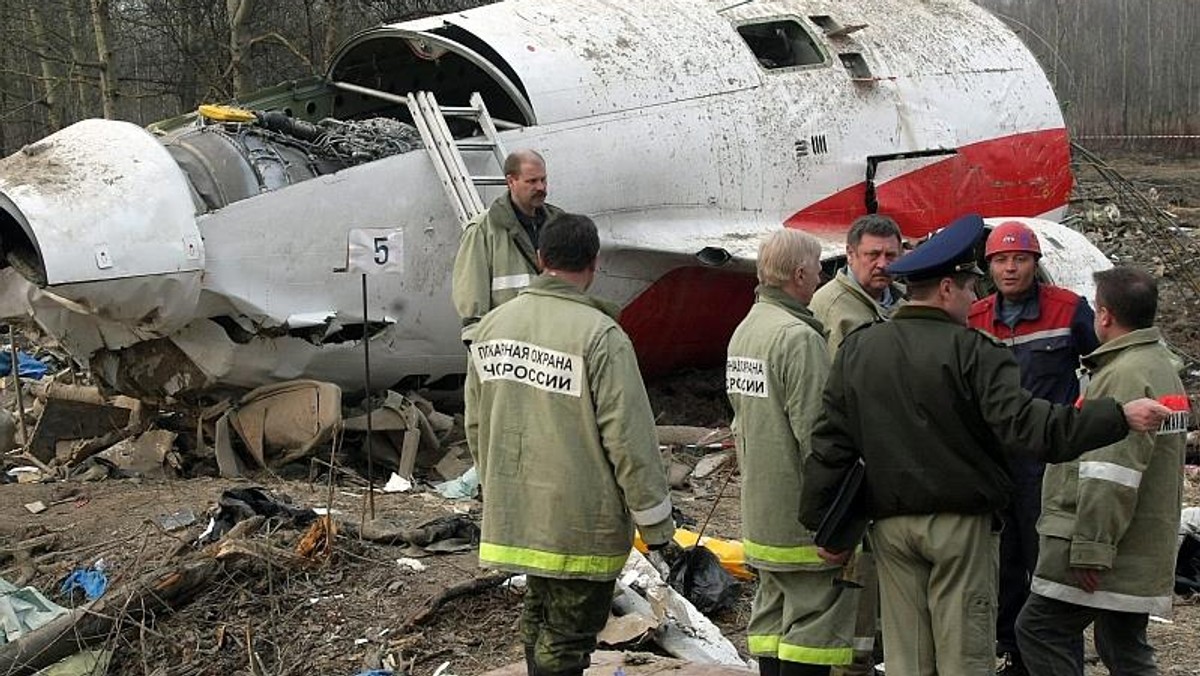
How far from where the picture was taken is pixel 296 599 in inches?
232

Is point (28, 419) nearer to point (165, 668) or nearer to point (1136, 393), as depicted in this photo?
point (165, 668)

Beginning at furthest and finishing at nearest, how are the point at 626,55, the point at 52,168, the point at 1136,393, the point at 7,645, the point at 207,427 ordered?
the point at 626,55, the point at 207,427, the point at 52,168, the point at 7,645, the point at 1136,393

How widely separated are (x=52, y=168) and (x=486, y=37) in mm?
2719

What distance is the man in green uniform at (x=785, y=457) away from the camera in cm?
430

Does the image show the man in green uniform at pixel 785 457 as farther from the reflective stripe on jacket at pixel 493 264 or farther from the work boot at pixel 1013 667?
the reflective stripe on jacket at pixel 493 264

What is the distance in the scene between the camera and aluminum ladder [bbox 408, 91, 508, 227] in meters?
8.04

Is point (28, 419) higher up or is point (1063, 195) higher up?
point (1063, 195)

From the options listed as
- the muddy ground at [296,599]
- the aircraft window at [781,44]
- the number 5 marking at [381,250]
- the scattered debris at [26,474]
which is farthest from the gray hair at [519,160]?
the aircraft window at [781,44]

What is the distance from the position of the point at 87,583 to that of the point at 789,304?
3.56m

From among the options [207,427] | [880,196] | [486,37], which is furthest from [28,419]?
[880,196]

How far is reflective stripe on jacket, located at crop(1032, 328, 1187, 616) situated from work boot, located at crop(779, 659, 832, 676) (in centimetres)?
76

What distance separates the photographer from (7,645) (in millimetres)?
5488

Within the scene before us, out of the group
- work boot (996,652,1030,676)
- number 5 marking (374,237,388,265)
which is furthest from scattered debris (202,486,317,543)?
work boot (996,652,1030,676)

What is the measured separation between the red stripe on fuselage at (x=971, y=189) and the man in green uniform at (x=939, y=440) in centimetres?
583
